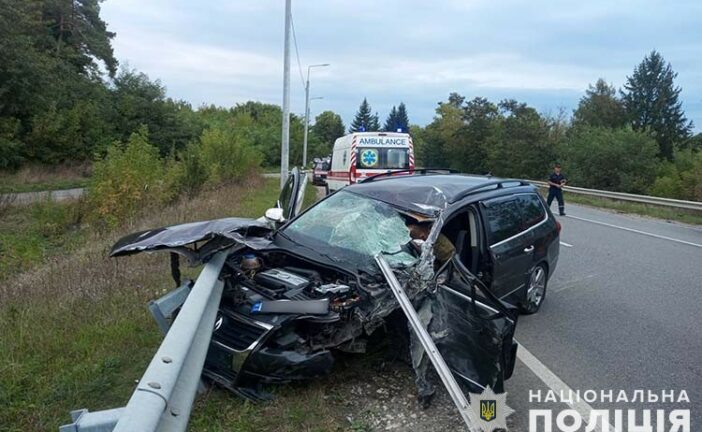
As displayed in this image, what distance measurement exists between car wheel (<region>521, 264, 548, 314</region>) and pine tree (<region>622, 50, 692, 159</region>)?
63205mm

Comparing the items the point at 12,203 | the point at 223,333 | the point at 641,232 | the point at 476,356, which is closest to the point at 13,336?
the point at 223,333

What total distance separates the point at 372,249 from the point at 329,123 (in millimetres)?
101310

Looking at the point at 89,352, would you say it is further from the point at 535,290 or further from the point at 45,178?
the point at 45,178

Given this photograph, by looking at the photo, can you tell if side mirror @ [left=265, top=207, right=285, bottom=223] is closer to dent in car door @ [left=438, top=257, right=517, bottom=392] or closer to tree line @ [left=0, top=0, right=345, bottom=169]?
dent in car door @ [left=438, top=257, right=517, bottom=392]

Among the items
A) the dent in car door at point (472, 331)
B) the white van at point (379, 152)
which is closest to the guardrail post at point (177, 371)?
the dent in car door at point (472, 331)

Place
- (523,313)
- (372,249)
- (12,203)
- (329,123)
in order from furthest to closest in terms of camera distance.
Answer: (329,123) → (12,203) → (523,313) → (372,249)

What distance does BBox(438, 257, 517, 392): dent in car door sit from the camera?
337 centimetres

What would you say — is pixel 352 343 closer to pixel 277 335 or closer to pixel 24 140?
pixel 277 335

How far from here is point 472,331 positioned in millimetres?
3508

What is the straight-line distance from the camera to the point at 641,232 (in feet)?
43.9

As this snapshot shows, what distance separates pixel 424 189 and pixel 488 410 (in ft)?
8.05

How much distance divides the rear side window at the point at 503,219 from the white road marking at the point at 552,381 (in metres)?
1.11

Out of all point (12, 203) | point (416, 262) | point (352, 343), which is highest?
point (416, 262)

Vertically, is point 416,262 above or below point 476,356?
above
